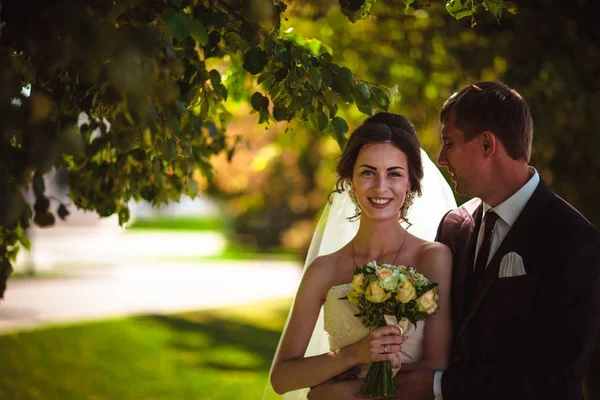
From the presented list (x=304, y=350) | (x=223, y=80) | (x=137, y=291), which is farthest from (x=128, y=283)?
(x=304, y=350)

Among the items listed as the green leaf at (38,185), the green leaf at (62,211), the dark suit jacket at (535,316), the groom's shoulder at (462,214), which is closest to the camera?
the green leaf at (38,185)

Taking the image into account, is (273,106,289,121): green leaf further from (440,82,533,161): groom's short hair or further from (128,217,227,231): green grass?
(128,217,227,231): green grass

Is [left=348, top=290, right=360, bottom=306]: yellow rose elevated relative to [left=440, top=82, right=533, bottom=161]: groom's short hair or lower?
lower

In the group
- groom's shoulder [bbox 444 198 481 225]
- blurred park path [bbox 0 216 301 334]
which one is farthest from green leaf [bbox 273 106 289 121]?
blurred park path [bbox 0 216 301 334]

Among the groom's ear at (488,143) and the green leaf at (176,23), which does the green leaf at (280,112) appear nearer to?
the groom's ear at (488,143)

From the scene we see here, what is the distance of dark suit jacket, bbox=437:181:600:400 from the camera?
2.61 m

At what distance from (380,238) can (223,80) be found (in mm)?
1607

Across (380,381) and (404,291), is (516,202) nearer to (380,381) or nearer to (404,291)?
(404,291)

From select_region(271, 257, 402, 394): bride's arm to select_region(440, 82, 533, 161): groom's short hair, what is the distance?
903 millimetres

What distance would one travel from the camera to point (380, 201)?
314 centimetres

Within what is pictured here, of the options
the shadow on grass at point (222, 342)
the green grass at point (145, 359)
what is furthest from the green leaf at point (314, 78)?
the shadow on grass at point (222, 342)

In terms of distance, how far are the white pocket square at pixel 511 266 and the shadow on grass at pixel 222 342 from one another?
726cm

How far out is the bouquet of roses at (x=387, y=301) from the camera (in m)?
2.70

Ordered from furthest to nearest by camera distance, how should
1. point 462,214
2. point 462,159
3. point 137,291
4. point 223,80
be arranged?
point 137,291
point 223,80
point 462,214
point 462,159
